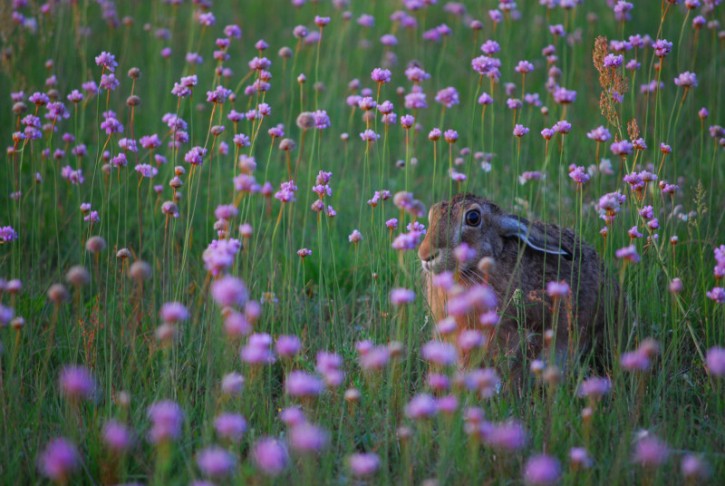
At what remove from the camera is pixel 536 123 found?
23.4 feet

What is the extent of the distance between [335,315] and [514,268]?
991 mm

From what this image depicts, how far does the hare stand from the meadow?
0.11 metres

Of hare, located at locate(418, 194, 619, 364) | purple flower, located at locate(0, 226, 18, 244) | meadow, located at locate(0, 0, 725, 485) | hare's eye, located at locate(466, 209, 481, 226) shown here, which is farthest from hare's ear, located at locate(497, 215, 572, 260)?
purple flower, located at locate(0, 226, 18, 244)

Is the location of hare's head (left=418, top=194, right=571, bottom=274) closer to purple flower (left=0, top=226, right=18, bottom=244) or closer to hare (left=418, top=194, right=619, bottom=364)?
hare (left=418, top=194, right=619, bottom=364)

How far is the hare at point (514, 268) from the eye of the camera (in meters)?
4.44

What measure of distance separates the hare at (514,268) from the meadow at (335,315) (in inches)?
4.2

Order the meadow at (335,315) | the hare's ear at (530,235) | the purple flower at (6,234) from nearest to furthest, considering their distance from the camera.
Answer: the meadow at (335,315), the hare's ear at (530,235), the purple flower at (6,234)

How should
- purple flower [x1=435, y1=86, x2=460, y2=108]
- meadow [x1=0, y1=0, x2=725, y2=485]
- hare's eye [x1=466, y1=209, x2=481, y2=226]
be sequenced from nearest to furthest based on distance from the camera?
meadow [x1=0, y1=0, x2=725, y2=485], hare's eye [x1=466, y1=209, x2=481, y2=226], purple flower [x1=435, y1=86, x2=460, y2=108]

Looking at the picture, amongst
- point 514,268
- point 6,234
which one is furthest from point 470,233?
point 6,234

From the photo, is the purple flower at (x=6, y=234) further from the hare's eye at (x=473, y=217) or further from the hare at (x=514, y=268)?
the hare's eye at (x=473, y=217)

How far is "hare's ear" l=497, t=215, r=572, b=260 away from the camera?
4.35m

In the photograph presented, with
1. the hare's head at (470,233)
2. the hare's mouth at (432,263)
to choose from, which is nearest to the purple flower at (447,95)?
the hare's head at (470,233)

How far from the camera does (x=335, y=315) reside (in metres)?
4.45

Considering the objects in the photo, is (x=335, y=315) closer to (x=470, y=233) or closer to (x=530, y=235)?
(x=470, y=233)
